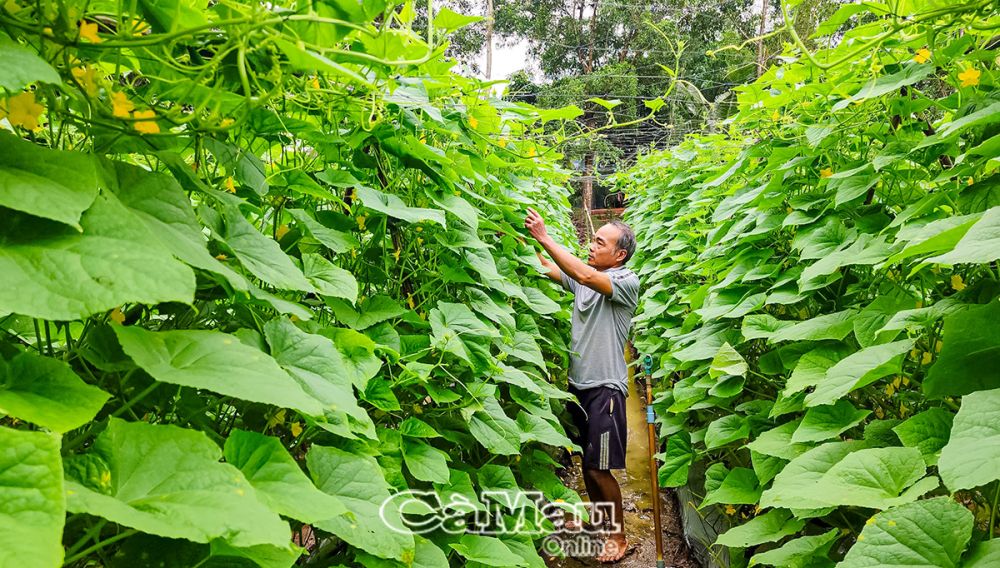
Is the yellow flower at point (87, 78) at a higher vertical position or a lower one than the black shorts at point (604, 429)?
higher

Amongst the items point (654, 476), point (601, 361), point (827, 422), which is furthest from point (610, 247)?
point (827, 422)

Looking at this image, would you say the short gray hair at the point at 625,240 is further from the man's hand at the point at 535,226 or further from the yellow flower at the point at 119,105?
the yellow flower at the point at 119,105

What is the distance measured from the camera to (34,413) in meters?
0.51

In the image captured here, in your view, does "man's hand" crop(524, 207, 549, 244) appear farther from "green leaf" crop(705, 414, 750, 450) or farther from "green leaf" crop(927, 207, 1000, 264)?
"green leaf" crop(927, 207, 1000, 264)

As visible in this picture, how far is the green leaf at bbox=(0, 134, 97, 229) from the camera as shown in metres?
0.51

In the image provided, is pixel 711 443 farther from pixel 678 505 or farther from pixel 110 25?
pixel 110 25

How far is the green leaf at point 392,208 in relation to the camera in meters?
1.31

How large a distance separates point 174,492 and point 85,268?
21 cm

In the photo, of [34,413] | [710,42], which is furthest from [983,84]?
[710,42]

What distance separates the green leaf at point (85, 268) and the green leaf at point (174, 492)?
0.15 m

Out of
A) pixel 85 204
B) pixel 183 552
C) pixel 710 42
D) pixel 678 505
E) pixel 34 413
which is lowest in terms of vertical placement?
pixel 678 505

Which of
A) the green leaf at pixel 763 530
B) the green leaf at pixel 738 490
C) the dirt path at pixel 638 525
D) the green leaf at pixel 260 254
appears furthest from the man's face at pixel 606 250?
the green leaf at pixel 260 254

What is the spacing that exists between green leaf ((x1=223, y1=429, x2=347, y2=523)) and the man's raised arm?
7.68 ft

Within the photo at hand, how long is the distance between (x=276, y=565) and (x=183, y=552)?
13 cm
